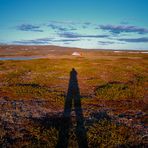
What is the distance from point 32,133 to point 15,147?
1.81 meters

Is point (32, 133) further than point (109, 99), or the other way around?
point (109, 99)

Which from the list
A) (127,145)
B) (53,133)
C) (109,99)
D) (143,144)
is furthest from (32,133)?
(109,99)

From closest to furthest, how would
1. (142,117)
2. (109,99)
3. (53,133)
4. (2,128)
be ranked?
(53,133) → (2,128) → (142,117) → (109,99)

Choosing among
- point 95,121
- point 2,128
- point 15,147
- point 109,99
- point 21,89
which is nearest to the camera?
point 15,147

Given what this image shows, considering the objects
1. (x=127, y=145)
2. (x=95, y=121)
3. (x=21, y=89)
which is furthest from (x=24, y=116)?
(x=21, y=89)

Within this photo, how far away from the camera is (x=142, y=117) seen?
1517cm

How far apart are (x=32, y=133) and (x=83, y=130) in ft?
9.03

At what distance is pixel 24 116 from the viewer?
15.3m

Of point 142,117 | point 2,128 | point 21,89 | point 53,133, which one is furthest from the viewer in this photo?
point 21,89

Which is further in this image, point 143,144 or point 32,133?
point 32,133

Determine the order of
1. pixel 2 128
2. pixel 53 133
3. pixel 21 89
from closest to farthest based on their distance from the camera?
pixel 53 133 < pixel 2 128 < pixel 21 89

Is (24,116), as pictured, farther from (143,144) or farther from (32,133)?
(143,144)

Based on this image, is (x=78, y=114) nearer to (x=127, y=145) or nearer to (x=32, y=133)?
(x=32, y=133)

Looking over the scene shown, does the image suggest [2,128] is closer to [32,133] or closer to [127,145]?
[32,133]
